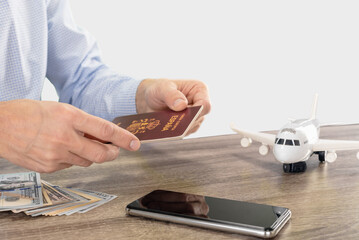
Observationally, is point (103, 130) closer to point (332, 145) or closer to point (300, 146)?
point (300, 146)

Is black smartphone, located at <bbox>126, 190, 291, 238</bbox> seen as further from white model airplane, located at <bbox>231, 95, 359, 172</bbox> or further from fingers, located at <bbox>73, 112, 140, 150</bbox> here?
white model airplane, located at <bbox>231, 95, 359, 172</bbox>

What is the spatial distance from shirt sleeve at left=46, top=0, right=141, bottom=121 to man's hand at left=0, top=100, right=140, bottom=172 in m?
0.70

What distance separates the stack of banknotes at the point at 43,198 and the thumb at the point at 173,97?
0.33 meters

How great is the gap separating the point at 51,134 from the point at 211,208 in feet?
1.10

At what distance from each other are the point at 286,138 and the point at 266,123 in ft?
8.69

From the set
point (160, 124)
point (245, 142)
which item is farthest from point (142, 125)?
point (245, 142)

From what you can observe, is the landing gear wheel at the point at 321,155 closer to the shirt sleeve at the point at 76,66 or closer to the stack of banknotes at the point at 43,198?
the stack of banknotes at the point at 43,198

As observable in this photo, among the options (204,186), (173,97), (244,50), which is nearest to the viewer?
(204,186)

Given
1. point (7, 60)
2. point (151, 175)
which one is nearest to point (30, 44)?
point (7, 60)

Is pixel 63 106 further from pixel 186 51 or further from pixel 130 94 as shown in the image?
pixel 186 51

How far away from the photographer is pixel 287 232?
0.74 meters

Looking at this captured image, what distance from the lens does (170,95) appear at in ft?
4.08

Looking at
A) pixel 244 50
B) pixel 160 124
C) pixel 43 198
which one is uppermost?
pixel 160 124

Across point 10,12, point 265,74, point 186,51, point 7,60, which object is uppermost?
point 10,12
